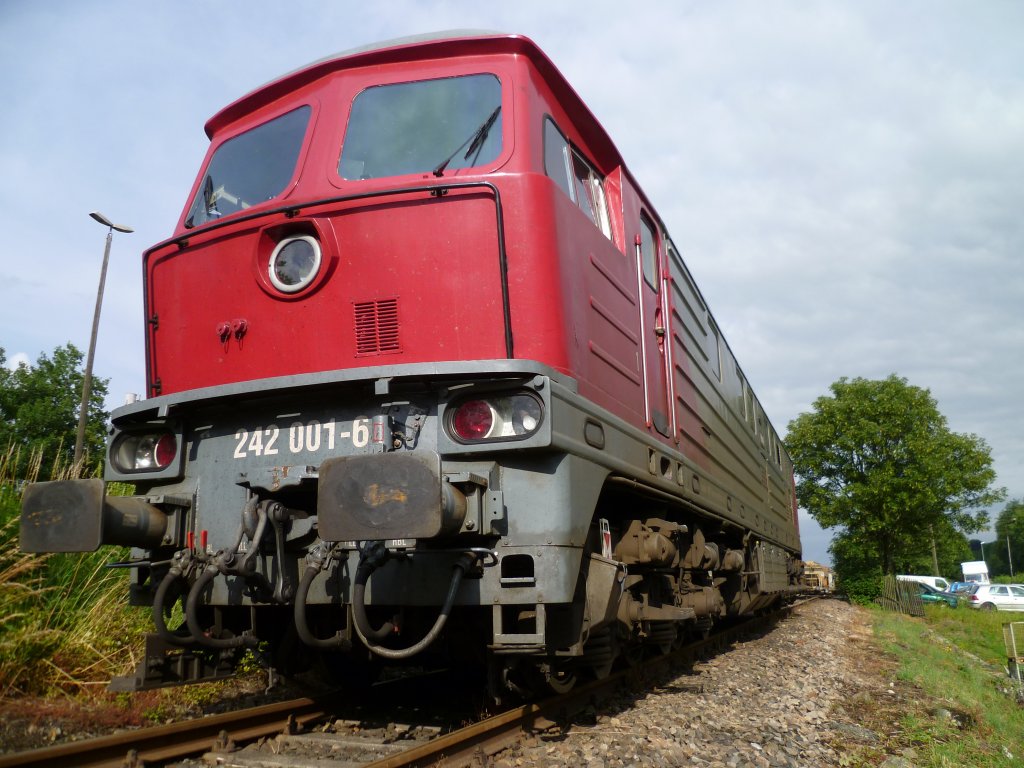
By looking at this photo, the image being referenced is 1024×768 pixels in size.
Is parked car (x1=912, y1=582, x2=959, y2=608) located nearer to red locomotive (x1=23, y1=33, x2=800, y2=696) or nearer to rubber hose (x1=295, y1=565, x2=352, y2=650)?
red locomotive (x1=23, y1=33, x2=800, y2=696)

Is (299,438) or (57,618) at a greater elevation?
(299,438)

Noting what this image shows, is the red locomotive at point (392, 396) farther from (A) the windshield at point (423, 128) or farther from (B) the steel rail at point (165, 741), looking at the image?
(B) the steel rail at point (165, 741)

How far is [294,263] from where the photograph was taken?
3824 millimetres

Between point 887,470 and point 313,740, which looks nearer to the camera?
point 313,740

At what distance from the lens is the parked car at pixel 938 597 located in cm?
2825

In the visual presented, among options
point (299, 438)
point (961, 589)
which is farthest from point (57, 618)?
point (961, 589)

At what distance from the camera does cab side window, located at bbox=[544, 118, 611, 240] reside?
162 inches

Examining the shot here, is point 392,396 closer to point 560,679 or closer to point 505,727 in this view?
point 505,727

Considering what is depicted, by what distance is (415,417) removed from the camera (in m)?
3.37

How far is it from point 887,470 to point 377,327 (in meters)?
28.5

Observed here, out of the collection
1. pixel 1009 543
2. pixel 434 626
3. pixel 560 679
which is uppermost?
pixel 434 626

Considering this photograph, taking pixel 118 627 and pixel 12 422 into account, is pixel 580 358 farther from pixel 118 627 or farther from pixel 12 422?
pixel 12 422

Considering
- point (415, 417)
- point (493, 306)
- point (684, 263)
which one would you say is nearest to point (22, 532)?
point (415, 417)

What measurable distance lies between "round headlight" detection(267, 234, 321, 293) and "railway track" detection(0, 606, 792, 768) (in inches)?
79.5
